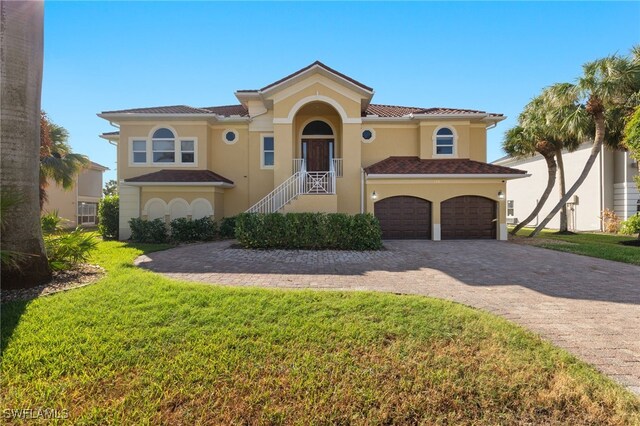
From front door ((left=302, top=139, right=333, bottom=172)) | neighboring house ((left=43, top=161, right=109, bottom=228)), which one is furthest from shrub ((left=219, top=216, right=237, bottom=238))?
neighboring house ((left=43, top=161, right=109, bottom=228))

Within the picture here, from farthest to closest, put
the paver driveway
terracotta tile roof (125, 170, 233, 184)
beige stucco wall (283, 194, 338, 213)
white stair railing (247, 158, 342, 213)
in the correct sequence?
1. terracotta tile roof (125, 170, 233, 184)
2. white stair railing (247, 158, 342, 213)
3. beige stucco wall (283, 194, 338, 213)
4. the paver driveway

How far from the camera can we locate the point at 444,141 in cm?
1709

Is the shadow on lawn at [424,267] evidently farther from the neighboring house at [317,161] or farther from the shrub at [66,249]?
the neighboring house at [317,161]

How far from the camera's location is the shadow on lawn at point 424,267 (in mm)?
7250

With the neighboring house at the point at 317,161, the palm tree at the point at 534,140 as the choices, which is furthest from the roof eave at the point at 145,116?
the palm tree at the point at 534,140

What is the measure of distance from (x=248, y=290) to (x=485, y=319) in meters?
4.08

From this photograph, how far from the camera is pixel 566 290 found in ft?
22.6

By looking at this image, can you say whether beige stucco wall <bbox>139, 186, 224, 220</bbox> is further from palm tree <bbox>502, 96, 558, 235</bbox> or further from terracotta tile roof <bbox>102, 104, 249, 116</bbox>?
palm tree <bbox>502, 96, 558, 235</bbox>

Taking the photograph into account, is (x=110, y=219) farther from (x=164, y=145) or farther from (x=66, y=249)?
(x=66, y=249)

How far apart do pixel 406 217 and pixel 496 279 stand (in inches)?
320

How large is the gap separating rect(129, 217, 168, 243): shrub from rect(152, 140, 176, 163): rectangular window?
12.6 feet

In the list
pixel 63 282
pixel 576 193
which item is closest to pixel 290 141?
pixel 63 282

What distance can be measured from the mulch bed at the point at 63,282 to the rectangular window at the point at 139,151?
1054 cm

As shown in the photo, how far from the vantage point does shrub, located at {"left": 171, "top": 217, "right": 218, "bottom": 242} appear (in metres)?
14.9
